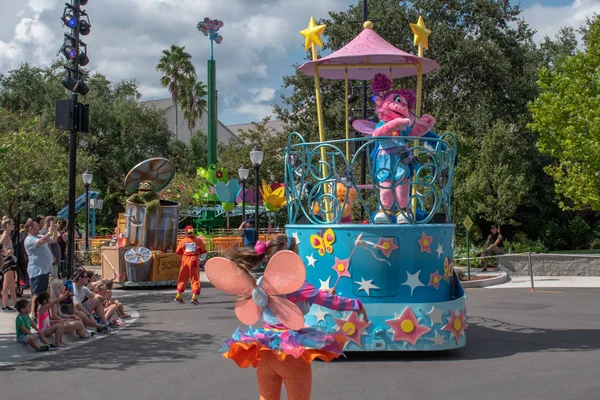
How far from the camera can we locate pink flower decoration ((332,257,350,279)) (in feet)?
26.9

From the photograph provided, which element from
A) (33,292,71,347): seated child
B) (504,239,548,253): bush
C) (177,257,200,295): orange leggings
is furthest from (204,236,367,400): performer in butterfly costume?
(504,239,548,253): bush

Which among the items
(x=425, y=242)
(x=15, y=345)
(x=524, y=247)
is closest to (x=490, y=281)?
(x=524, y=247)

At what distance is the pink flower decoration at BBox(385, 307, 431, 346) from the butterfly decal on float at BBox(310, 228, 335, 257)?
1169 mm

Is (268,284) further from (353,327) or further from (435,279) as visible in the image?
(435,279)

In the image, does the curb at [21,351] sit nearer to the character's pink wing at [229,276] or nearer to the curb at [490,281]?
the character's pink wing at [229,276]

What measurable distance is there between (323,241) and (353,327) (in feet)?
3.72

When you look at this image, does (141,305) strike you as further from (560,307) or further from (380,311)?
(560,307)

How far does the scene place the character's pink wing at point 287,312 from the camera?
14.2ft

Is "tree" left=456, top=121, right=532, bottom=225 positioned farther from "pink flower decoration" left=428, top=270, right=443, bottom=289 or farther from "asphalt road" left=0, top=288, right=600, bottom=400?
"pink flower decoration" left=428, top=270, right=443, bottom=289

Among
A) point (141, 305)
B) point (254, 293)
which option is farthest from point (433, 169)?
point (141, 305)

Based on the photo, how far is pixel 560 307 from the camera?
13.1m

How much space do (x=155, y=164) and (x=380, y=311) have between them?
12.1 meters

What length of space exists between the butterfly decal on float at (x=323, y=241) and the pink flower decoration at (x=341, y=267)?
0.17 metres

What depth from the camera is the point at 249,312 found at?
14.9ft
